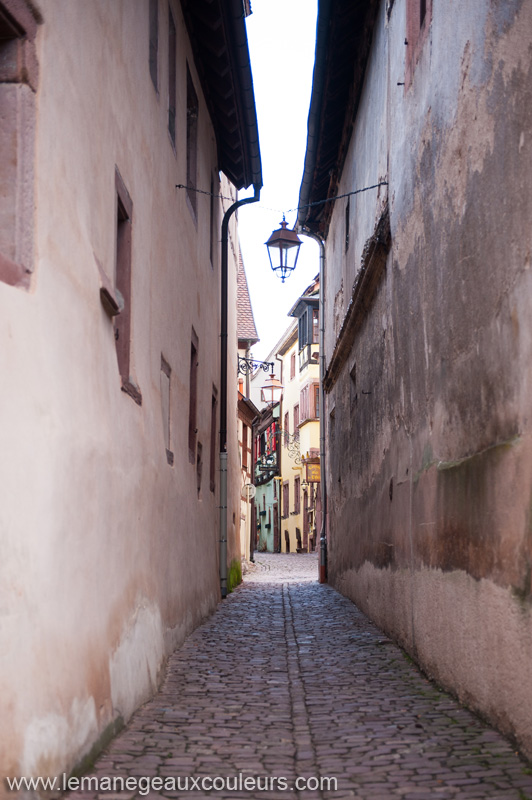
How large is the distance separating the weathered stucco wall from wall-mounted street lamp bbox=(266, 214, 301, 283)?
12.1 ft

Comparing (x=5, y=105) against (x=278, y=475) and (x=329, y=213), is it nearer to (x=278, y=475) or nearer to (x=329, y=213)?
(x=329, y=213)

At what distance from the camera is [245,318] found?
35.3 m

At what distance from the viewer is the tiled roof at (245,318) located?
34.4m

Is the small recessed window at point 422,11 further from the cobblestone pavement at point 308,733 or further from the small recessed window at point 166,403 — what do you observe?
the cobblestone pavement at point 308,733

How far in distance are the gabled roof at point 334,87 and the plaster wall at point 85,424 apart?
161 inches

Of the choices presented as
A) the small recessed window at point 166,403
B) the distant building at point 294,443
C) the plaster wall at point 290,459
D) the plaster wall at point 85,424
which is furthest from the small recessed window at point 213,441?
the plaster wall at point 290,459

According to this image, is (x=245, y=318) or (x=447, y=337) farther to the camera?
(x=245, y=318)

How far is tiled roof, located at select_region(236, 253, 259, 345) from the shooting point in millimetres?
34375

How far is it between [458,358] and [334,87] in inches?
355

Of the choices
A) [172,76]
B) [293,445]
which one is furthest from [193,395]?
[293,445]

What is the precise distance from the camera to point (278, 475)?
2087 inches

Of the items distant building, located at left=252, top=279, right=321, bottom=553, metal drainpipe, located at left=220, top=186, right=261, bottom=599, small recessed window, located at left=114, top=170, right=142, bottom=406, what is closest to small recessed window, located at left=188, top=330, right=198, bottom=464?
metal drainpipe, located at left=220, top=186, right=261, bottom=599

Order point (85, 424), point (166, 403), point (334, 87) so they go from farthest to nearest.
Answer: point (334, 87) < point (166, 403) < point (85, 424)

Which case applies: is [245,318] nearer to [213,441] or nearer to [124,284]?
[213,441]
